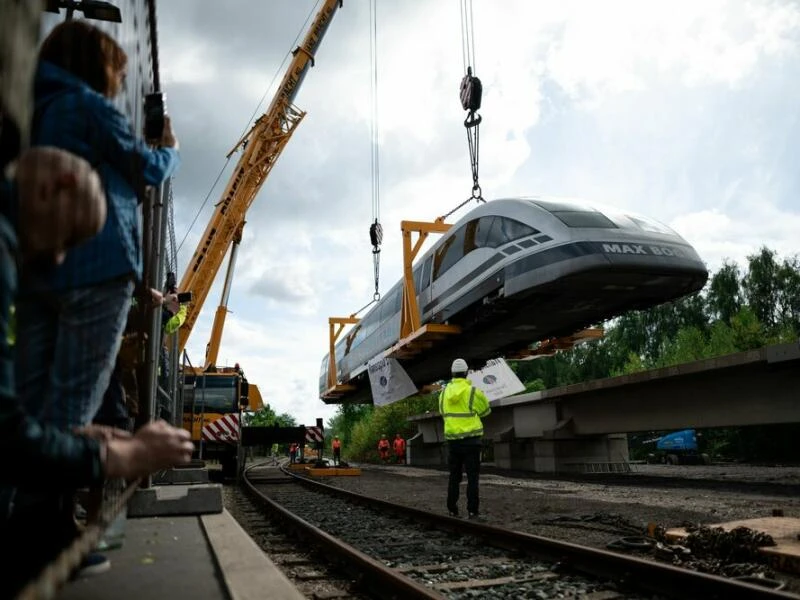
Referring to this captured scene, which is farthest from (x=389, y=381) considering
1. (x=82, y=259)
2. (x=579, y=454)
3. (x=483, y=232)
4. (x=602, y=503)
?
(x=82, y=259)

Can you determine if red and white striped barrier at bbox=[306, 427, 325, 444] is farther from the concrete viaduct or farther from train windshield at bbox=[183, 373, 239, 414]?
the concrete viaduct

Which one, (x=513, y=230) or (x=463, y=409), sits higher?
(x=513, y=230)

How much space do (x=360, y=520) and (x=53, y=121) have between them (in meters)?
6.94

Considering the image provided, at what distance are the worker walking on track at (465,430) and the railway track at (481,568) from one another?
0.72 m

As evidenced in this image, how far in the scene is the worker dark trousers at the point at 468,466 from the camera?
760cm

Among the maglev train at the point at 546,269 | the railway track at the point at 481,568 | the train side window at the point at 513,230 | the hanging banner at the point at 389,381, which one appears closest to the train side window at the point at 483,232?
the maglev train at the point at 546,269

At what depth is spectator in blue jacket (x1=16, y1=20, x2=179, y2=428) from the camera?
5.57ft

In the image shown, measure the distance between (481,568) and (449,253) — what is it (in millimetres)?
8402

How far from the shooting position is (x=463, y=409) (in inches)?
307

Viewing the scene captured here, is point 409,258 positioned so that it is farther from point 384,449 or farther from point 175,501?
point 384,449

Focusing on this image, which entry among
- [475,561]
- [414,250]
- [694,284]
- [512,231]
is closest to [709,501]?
[694,284]

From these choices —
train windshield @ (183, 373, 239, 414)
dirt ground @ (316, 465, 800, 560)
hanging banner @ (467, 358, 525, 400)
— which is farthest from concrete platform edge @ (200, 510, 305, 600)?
hanging banner @ (467, 358, 525, 400)

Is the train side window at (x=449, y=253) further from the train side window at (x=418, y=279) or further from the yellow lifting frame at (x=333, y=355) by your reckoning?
the yellow lifting frame at (x=333, y=355)

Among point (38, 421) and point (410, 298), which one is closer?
point (38, 421)
